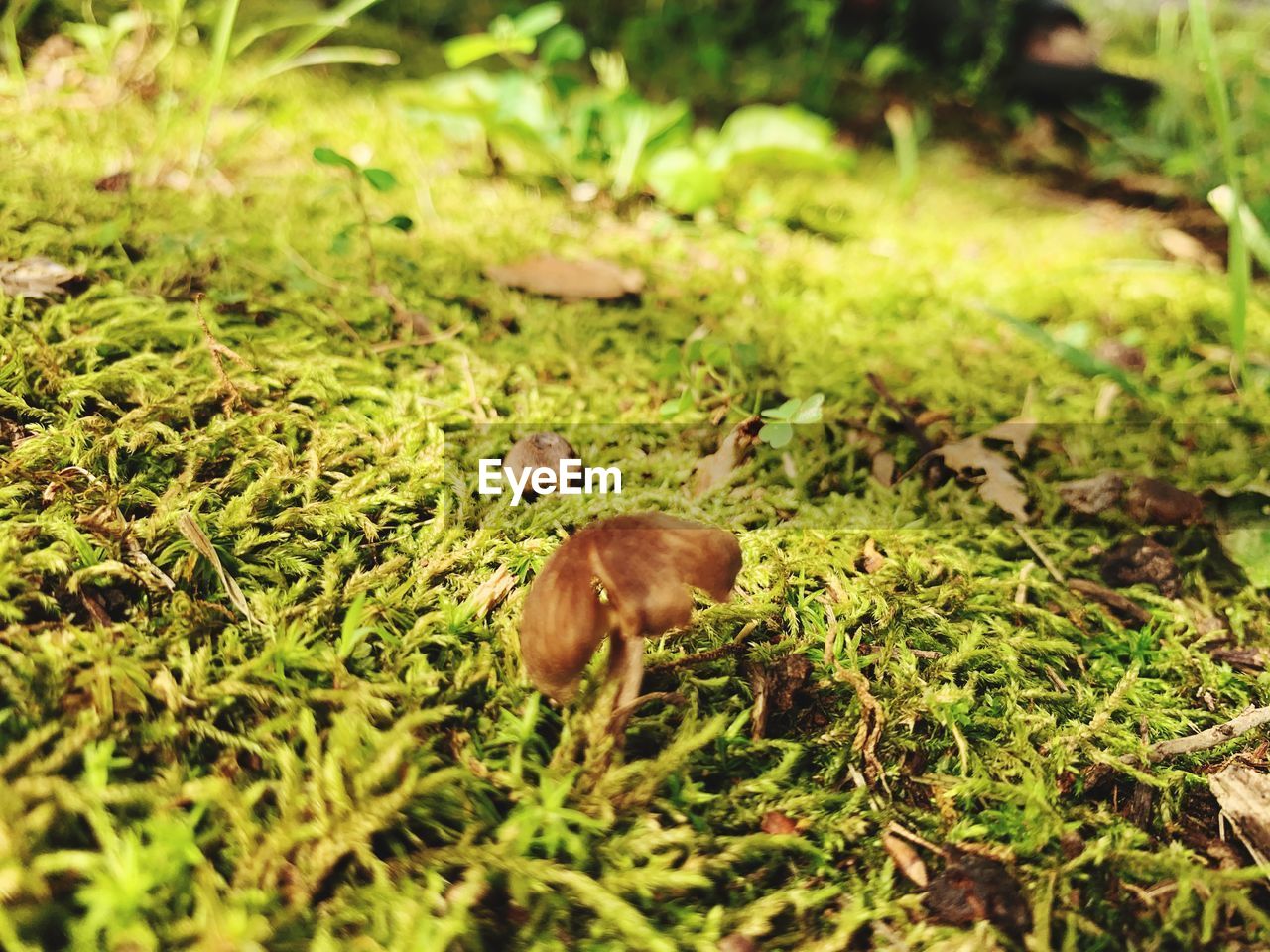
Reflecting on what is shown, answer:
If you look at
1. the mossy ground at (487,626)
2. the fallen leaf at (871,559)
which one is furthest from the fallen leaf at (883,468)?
the fallen leaf at (871,559)

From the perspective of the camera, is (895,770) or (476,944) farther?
(895,770)

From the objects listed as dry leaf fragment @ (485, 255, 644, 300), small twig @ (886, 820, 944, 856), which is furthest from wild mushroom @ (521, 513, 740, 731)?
dry leaf fragment @ (485, 255, 644, 300)

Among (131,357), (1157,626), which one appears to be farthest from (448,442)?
(1157,626)

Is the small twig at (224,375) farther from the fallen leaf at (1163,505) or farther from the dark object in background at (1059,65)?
the dark object in background at (1059,65)

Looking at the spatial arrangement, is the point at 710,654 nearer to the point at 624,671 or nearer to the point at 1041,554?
A: the point at 624,671

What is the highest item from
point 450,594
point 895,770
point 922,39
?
point 922,39

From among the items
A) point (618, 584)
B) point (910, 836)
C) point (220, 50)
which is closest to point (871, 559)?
point (910, 836)

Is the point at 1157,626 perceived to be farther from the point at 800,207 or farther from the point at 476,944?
the point at 800,207
